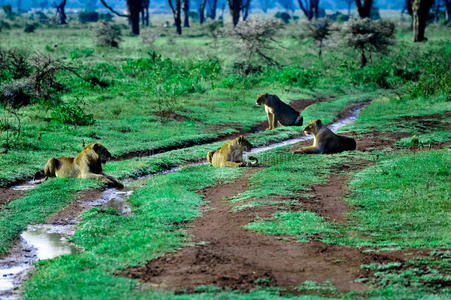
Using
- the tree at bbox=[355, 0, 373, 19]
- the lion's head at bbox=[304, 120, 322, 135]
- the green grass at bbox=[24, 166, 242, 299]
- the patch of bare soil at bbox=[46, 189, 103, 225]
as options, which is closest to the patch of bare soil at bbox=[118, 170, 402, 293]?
the green grass at bbox=[24, 166, 242, 299]

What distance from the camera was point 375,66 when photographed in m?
37.8

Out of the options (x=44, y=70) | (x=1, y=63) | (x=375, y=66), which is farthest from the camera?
(x=375, y=66)

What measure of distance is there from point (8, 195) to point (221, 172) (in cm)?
437

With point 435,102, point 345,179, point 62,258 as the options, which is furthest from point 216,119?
point 62,258

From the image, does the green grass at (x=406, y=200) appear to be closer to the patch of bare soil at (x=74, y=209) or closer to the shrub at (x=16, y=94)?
the patch of bare soil at (x=74, y=209)

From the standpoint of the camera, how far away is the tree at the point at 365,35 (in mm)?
40250

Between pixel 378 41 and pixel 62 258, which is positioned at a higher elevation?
pixel 378 41

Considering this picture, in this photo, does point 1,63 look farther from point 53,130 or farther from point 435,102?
point 435,102

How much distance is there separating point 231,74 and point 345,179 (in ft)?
69.9

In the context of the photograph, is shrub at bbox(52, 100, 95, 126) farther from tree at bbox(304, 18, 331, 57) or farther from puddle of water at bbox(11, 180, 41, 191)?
tree at bbox(304, 18, 331, 57)

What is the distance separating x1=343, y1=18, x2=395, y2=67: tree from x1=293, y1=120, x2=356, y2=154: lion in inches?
972

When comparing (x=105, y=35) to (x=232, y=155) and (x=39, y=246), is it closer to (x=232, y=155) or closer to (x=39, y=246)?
(x=232, y=155)

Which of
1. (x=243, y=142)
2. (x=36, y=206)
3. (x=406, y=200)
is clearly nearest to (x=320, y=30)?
(x=243, y=142)

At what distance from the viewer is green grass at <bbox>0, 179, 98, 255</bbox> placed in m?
10.5
